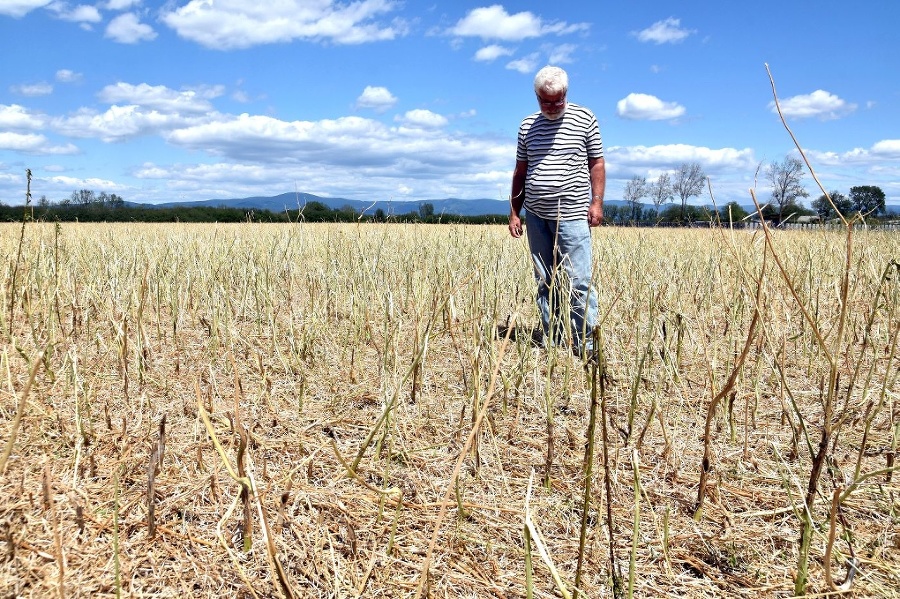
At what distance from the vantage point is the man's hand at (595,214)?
3.42 m

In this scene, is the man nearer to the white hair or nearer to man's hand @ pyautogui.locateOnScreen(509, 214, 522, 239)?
the white hair

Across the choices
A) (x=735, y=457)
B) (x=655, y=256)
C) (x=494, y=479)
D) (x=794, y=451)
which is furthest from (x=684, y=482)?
(x=655, y=256)

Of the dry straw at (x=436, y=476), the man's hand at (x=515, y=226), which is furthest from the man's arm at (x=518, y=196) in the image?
the dry straw at (x=436, y=476)

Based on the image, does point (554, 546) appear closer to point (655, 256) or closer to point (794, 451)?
point (794, 451)

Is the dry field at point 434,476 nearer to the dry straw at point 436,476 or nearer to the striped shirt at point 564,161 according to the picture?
the dry straw at point 436,476

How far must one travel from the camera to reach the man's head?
318 centimetres

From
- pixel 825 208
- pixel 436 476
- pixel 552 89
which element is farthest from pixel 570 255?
pixel 825 208

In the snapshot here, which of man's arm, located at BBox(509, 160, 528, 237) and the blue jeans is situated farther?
man's arm, located at BBox(509, 160, 528, 237)

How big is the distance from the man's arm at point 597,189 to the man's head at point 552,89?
0.40m

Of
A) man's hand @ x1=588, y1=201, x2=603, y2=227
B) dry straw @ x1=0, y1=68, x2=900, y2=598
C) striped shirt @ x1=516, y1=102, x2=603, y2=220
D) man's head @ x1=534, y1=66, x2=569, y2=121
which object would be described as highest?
man's head @ x1=534, y1=66, x2=569, y2=121

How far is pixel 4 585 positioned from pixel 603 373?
1.52 metres

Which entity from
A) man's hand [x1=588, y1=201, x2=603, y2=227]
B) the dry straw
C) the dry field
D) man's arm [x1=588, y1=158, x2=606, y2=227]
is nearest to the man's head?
man's arm [x1=588, y1=158, x2=606, y2=227]

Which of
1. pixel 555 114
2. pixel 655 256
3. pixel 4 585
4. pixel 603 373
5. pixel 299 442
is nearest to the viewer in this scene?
pixel 603 373

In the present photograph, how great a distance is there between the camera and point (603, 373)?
1.12 metres
